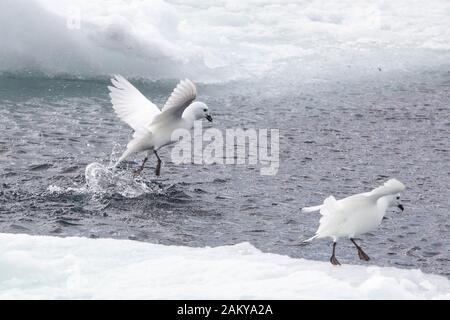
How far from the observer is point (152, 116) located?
11367mm

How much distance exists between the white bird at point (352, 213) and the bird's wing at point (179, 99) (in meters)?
2.82

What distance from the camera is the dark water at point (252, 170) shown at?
930 cm

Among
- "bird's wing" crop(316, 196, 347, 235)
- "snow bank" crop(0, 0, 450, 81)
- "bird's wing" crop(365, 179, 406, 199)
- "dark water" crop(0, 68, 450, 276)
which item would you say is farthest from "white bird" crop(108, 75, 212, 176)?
"snow bank" crop(0, 0, 450, 81)

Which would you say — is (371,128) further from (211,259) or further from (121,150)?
(211,259)

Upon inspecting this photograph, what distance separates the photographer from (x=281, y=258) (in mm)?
8117

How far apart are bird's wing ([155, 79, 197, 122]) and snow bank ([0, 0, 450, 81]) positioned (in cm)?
481

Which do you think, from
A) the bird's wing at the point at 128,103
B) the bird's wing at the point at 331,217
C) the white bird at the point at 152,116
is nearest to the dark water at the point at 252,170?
the white bird at the point at 152,116

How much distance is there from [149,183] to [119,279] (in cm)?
371

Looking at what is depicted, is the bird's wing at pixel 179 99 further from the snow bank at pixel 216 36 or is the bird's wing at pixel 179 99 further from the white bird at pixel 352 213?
the snow bank at pixel 216 36

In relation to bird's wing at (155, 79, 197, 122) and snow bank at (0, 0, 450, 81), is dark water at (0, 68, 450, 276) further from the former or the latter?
bird's wing at (155, 79, 197, 122)

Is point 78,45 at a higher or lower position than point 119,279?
higher

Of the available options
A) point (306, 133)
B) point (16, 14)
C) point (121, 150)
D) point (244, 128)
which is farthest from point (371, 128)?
point (16, 14)

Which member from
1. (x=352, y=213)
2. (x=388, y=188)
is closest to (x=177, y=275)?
(x=352, y=213)

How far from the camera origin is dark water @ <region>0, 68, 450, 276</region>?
30.5ft
